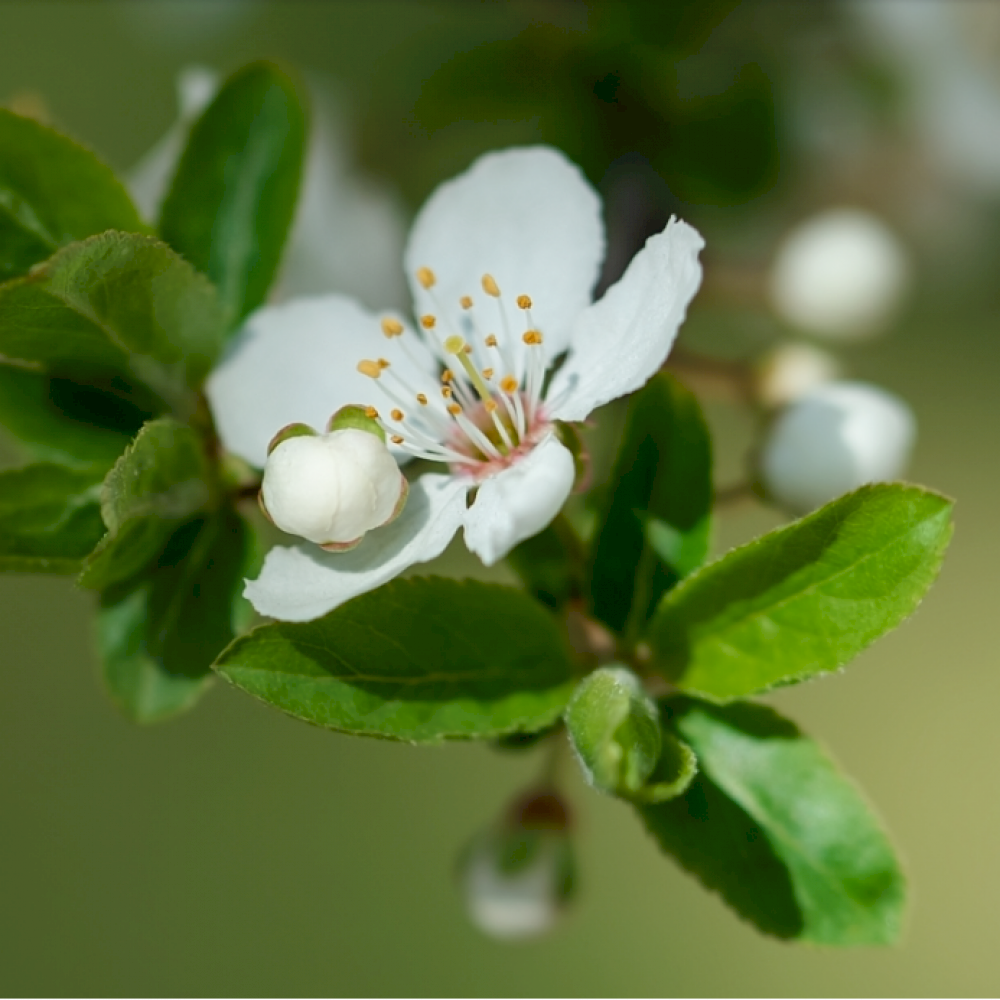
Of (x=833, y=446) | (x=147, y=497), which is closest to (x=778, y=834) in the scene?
(x=833, y=446)

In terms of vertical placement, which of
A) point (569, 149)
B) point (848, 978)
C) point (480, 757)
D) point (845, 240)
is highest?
point (569, 149)

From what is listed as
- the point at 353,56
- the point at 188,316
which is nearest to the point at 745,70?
the point at 188,316

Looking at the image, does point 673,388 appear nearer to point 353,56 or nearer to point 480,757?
point 480,757

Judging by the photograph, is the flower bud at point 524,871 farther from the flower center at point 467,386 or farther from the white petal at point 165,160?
the white petal at point 165,160

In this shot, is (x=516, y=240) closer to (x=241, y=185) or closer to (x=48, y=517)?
(x=241, y=185)

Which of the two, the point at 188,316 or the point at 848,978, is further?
the point at 848,978
